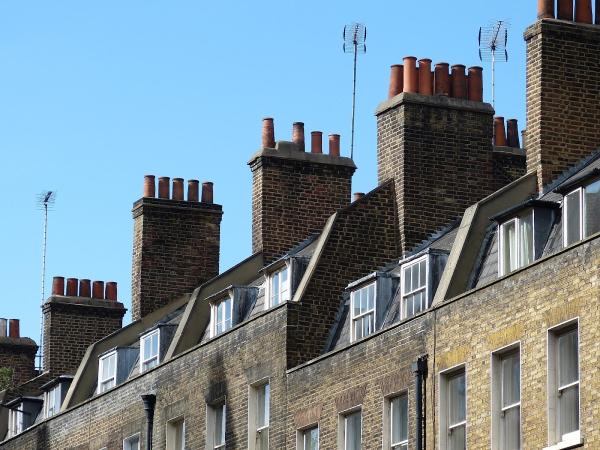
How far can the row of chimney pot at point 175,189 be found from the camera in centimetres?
6259

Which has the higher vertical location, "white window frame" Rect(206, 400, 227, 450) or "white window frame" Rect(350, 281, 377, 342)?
"white window frame" Rect(350, 281, 377, 342)

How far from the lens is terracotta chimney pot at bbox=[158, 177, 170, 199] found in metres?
62.6

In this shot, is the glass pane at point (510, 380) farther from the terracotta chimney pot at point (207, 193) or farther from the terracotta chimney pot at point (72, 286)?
the terracotta chimney pot at point (72, 286)

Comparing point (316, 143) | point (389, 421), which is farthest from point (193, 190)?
point (389, 421)

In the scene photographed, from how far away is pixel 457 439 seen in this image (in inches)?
1572

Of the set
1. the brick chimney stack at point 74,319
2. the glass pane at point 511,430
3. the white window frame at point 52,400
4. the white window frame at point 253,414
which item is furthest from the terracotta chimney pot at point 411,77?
the brick chimney stack at point 74,319

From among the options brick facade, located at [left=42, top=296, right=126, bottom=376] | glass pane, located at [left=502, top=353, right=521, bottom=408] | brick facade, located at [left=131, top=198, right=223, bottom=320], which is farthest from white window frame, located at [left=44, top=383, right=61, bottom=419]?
glass pane, located at [left=502, top=353, right=521, bottom=408]

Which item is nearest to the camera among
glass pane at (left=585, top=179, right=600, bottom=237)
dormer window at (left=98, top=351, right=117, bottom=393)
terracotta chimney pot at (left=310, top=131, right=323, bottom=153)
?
glass pane at (left=585, top=179, right=600, bottom=237)

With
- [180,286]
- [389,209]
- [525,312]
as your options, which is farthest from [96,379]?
[525,312]

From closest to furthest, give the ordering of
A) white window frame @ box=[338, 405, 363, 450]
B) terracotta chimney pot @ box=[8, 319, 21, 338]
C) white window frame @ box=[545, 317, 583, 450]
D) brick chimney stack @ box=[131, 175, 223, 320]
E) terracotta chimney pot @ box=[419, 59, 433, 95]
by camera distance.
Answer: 1. white window frame @ box=[545, 317, 583, 450]
2. white window frame @ box=[338, 405, 363, 450]
3. terracotta chimney pot @ box=[419, 59, 433, 95]
4. brick chimney stack @ box=[131, 175, 223, 320]
5. terracotta chimney pot @ box=[8, 319, 21, 338]

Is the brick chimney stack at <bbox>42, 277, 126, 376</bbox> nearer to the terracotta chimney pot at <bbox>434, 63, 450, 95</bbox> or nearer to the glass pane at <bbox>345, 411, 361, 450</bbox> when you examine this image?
the terracotta chimney pot at <bbox>434, 63, 450, 95</bbox>

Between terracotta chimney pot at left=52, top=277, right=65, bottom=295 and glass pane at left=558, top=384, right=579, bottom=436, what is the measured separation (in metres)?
33.1

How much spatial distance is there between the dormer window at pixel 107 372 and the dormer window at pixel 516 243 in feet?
60.5

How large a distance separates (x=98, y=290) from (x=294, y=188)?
1438cm
